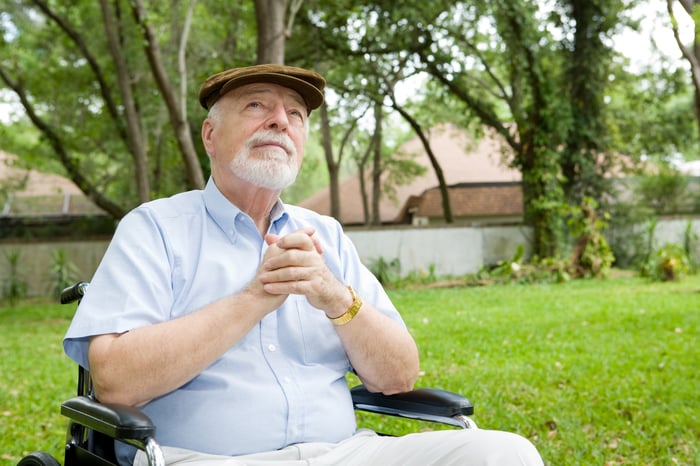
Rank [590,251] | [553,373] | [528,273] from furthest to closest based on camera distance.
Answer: [590,251] < [528,273] < [553,373]

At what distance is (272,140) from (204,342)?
70cm

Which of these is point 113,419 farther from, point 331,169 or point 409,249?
point 331,169

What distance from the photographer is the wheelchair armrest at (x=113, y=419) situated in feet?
5.90

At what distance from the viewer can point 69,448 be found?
7.37 feet

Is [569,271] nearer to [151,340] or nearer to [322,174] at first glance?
[151,340]

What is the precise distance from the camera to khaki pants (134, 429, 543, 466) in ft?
6.32

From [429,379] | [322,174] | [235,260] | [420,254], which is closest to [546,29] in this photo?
[420,254]

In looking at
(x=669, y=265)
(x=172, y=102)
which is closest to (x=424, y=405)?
(x=172, y=102)

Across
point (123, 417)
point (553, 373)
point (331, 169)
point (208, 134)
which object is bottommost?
point (553, 373)

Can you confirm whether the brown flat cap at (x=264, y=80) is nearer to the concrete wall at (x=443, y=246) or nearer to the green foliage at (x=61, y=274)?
the green foliage at (x=61, y=274)

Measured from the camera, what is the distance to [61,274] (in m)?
15.9

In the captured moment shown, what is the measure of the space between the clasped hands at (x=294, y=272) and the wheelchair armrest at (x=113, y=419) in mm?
455

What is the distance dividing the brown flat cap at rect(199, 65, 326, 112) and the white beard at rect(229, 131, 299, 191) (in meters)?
0.16

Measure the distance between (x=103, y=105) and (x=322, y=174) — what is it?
28.5 meters
